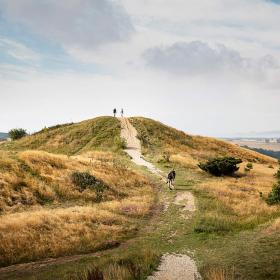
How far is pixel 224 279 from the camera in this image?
12328 millimetres

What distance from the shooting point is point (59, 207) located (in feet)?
87.0

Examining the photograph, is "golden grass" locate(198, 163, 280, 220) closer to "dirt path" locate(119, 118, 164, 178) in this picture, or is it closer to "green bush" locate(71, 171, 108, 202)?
"dirt path" locate(119, 118, 164, 178)

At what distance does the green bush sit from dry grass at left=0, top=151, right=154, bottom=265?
1.67 ft

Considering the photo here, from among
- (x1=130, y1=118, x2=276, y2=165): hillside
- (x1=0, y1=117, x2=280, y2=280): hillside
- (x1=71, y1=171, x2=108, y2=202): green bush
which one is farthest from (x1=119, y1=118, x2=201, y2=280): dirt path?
(x1=130, y1=118, x2=276, y2=165): hillside

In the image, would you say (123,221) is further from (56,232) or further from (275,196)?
(275,196)

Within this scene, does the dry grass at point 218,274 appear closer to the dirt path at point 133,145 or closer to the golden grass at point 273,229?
the golden grass at point 273,229

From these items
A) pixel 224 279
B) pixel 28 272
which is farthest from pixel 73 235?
pixel 224 279

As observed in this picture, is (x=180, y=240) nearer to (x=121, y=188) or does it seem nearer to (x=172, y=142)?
(x=121, y=188)

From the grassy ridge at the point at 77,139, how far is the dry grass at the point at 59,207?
971 inches

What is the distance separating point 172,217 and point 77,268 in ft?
35.4

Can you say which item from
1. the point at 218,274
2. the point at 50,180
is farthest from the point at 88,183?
the point at 218,274

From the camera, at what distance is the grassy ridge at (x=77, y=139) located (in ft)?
215

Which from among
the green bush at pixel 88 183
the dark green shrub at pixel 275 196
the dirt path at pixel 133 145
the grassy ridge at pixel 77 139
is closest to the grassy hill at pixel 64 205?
the green bush at pixel 88 183

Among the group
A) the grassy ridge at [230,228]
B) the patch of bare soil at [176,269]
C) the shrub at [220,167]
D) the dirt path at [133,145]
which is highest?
the dirt path at [133,145]
